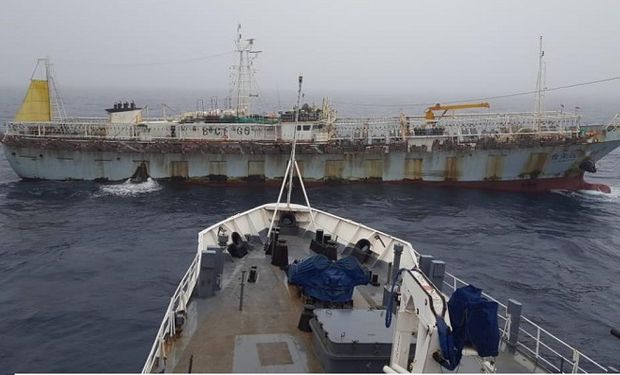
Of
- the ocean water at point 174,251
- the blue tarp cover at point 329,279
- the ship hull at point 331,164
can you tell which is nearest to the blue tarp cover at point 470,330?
the blue tarp cover at point 329,279

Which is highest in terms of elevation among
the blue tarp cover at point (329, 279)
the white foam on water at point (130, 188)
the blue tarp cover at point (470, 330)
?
the blue tarp cover at point (470, 330)

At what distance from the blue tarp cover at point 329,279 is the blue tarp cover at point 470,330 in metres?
6.21

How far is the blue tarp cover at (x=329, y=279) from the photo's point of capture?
14.3 m

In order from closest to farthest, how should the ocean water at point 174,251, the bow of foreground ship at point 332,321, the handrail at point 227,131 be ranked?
1. the bow of foreground ship at point 332,321
2. the ocean water at point 174,251
3. the handrail at point 227,131

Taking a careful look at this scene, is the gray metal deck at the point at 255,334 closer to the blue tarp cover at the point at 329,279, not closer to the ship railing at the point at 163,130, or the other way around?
the blue tarp cover at the point at 329,279

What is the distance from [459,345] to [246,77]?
51.4 metres

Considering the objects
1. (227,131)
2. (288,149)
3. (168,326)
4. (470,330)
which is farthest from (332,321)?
(227,131)

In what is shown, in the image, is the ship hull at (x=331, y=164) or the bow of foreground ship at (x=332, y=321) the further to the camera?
the ship hull at (x=331, y=164)

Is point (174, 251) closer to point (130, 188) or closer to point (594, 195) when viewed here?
point (130, 188)

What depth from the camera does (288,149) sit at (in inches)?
1986

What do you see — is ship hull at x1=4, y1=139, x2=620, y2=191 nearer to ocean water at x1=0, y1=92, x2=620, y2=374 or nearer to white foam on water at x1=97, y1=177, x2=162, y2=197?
white foam on water at x1=97, y1=177, x2=162, y2=197

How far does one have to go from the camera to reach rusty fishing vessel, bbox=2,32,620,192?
50625 millimetres

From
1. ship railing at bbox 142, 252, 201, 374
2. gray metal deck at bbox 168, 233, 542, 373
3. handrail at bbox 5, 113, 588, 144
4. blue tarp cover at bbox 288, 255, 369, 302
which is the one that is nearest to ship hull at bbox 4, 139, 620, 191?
handrail at bbox 5, 113, 588, 144

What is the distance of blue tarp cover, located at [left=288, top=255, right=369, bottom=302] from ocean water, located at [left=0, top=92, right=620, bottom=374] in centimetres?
847
